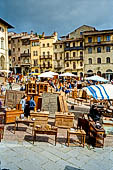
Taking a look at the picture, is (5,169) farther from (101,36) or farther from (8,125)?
(101,36)

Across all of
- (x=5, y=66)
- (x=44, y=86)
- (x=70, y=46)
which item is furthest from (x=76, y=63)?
(x=44, y=86)

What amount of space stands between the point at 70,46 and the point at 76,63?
14.6 feet

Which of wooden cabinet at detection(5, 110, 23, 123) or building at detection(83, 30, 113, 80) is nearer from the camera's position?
wooden cabinet at detection(5, 110, 23, 123)

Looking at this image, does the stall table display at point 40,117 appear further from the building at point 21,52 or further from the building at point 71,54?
the building at point 21,52

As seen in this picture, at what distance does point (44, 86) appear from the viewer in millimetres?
12719

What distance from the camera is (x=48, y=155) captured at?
514 cm

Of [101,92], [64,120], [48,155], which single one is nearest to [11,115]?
[64,120]

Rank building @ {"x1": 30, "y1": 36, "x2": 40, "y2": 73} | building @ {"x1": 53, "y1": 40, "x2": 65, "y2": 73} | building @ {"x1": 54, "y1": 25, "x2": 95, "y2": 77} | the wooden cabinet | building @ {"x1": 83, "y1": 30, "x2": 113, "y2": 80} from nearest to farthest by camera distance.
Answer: the wooden cabinet
building @ {"x1": 83, "y1": 30, "x2": 113, "y2": 80}
building @ {"x1": 54, "y1": 25, "x2": 95, "y2": 77}
building @ {"x1": 53, "y1": 40, "x2": 65, "y2": 73}
building @ {"x1": 30, "y1": 36, "x2": 40, "y2": 73}

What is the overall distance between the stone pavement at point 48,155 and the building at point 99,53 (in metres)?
32.5

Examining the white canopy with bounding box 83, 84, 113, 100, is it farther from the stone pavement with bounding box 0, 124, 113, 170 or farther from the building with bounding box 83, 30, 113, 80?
the building with bounding box 83, 30, 113, 80

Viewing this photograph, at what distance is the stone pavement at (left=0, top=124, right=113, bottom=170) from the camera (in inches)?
179

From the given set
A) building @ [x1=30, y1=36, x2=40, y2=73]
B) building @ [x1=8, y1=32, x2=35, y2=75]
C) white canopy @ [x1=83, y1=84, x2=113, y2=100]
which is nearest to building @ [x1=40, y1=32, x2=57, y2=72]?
building @ [x1=30, y1=36, x2=40, y2=73]

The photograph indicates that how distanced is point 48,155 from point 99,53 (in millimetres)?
35290

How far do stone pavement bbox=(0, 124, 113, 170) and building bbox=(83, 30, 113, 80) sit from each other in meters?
32.5
